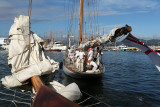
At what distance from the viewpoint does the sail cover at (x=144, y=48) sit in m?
6.06

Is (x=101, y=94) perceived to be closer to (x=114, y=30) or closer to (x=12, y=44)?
(x=114, y=30)

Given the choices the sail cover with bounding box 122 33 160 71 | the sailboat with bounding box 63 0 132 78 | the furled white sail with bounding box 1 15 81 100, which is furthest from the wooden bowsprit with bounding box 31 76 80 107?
the sailboat with bounding box 63 0 132 78

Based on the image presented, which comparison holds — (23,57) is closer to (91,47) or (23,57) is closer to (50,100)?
(50,100)

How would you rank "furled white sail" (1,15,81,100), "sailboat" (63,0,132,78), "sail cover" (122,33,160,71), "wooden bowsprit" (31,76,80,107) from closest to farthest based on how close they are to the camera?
"wooden bowsprit" (31,76,80,107)
"furled white sail" (1,15,81,100)
"sail cover" (122,33,160,71)
"sailboat" (63,0,132,78)

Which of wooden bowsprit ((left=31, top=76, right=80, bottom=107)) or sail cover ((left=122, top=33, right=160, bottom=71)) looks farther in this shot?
sail cover ((left=122, top=33, right=160, bottom=71))

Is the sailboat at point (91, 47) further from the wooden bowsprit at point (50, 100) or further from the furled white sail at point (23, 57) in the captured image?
the wooden bowsprit at point (50, 100)

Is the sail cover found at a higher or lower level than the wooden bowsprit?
higher

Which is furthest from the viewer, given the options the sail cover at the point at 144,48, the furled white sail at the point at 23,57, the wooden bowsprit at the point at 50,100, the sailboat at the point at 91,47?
the sailboat at the point at 91,47

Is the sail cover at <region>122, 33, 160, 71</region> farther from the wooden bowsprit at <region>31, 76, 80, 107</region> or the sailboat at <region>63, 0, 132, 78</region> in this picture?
the wooden bowsprit at <region>31, 76, 80, 107</region>

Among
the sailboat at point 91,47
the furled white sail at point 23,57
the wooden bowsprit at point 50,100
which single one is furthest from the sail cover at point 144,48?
the wooden bowsprit at point 50,100

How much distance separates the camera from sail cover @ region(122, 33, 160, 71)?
6.06 meters

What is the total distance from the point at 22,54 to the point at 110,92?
30.0ft

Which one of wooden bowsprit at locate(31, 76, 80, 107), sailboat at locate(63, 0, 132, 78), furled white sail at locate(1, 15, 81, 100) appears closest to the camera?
wooden bowsprit at locate(31, 76, 80, 107)

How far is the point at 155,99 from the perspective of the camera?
10.3 meters
